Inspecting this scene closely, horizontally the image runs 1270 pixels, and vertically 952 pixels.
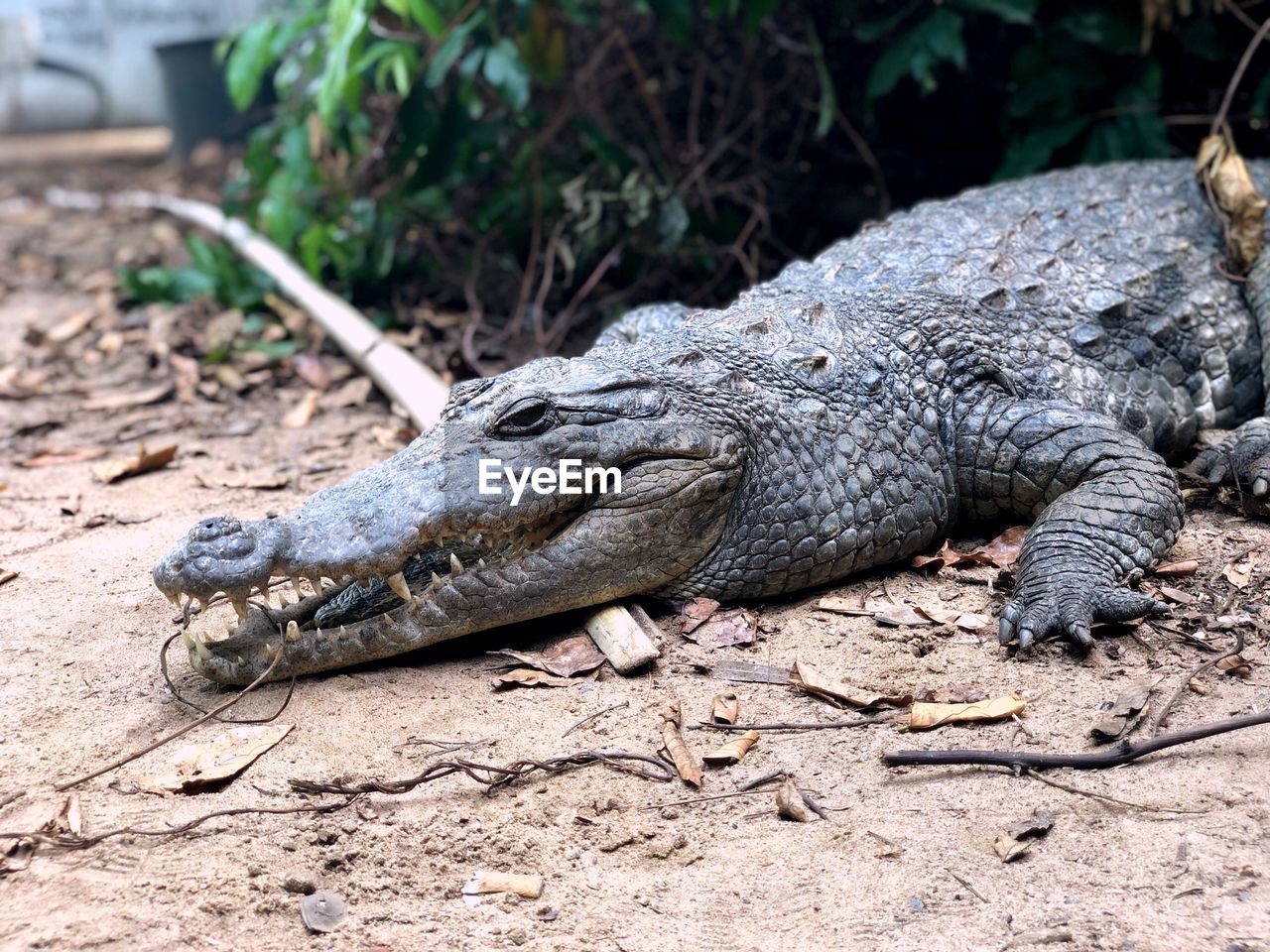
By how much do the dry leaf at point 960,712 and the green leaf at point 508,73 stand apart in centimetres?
397

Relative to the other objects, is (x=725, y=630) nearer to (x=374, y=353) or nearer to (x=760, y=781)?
(x=760, y=781)

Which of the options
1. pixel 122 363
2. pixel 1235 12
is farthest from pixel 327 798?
pixel 1235 12

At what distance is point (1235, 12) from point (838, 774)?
15.8 feet

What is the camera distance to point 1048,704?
3.09 meters

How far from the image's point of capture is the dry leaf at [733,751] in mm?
2977

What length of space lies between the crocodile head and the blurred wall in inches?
506

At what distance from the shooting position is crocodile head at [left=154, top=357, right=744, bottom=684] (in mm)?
3176

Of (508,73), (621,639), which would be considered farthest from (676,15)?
(621,639)

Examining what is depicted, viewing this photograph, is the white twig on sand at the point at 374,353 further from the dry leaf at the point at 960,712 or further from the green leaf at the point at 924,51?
the green leaf at the point at 924,51

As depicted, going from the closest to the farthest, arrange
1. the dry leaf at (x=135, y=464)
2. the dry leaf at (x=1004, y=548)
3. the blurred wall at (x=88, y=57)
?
1. the dry leaf at (x=1004, y=548)
2. the dry leaf at (x=135, y=464)
3. the blurred wall at (x=88, y=57)

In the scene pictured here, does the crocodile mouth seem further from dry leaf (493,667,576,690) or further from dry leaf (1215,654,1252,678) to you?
dry leaf (1215,654,1252,678)

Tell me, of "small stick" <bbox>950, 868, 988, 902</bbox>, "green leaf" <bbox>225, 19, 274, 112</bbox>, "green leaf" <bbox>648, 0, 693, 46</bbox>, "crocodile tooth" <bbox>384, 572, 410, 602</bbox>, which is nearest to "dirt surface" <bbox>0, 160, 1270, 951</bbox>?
"small stick" <bbox>950, 868, 988, 902</bbox>

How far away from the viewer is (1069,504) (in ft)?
12.5

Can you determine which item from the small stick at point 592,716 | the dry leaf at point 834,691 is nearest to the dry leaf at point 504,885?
the small stick at point 592,716
